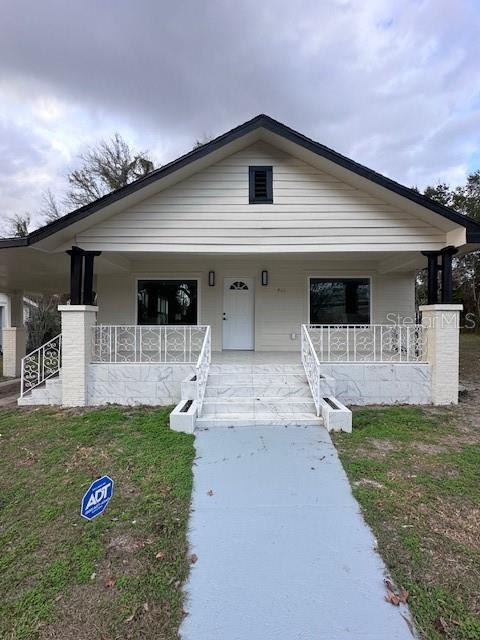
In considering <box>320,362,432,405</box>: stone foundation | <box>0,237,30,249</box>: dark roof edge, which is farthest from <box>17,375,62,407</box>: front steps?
<box>320,362,432,405</box>: stone foundation

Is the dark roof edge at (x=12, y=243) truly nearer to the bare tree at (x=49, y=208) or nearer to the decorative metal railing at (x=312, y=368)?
the decorative metal railing at (x=312, y=368)

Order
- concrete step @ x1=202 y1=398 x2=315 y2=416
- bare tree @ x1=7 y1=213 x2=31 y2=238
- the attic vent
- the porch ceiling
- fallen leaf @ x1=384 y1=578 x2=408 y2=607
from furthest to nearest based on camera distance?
bare tree @ x1=7 y1=213 x2=31 y2=238
the porch ceiling
the attic vent
concrete step @ x1=202 y1=398 x2=315 y2=416
fallen leaf @ x1=384 y1=578 x2=408 y2=607

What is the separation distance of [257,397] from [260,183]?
3999mm

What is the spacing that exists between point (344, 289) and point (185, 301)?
426cm

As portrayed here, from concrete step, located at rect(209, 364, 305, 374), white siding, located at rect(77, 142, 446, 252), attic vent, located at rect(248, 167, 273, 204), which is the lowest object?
concrete step, located at rect(209, 364, 305, 374)

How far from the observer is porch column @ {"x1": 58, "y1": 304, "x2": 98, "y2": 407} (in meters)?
6.45

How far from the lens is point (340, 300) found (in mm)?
9617

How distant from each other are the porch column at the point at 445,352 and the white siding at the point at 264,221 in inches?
50.4

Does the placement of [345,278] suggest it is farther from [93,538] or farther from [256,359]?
[93,538]

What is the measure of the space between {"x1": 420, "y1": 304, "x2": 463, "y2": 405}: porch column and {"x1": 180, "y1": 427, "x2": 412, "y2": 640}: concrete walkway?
3.53 metres

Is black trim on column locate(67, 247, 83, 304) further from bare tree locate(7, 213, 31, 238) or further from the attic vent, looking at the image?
bare tree locate(7, 213, 31, 238)

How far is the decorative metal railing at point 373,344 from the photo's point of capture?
6.71m

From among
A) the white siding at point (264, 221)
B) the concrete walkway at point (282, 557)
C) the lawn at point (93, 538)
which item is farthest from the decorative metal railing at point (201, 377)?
the white siding at point (264, 221)

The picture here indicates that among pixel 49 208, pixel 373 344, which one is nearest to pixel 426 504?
pixel 373 344
